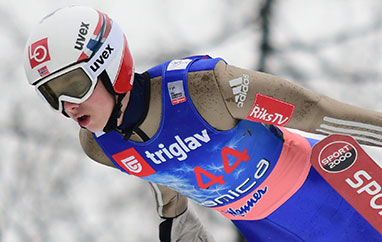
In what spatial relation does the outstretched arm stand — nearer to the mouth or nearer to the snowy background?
the mouth

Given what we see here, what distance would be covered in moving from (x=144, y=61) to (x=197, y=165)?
134 inches

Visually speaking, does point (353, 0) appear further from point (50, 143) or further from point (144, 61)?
point (50, 143)

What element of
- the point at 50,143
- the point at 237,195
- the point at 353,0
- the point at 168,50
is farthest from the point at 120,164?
the point at 353,0

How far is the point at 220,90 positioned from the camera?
2113 millimetres

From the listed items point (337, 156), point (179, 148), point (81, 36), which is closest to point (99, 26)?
point (81, 36)

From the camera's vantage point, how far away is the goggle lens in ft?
6.73

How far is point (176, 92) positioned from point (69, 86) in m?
0.41

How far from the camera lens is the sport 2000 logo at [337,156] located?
2.15 metres

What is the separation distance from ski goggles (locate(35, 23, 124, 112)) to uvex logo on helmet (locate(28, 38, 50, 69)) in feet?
0.21

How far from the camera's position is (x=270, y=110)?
213 cm

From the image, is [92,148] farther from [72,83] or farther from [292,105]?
[292,105]

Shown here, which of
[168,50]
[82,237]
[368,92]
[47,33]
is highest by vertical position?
[47,33]

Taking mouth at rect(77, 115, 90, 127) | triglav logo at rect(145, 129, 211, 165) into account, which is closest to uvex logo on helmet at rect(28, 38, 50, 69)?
mouth at rect(77, 115, 90, 127)

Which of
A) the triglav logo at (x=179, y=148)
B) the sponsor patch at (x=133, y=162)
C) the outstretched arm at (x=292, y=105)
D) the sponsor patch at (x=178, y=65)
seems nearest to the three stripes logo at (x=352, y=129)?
the outstretched arm at (x=292, y=105)
